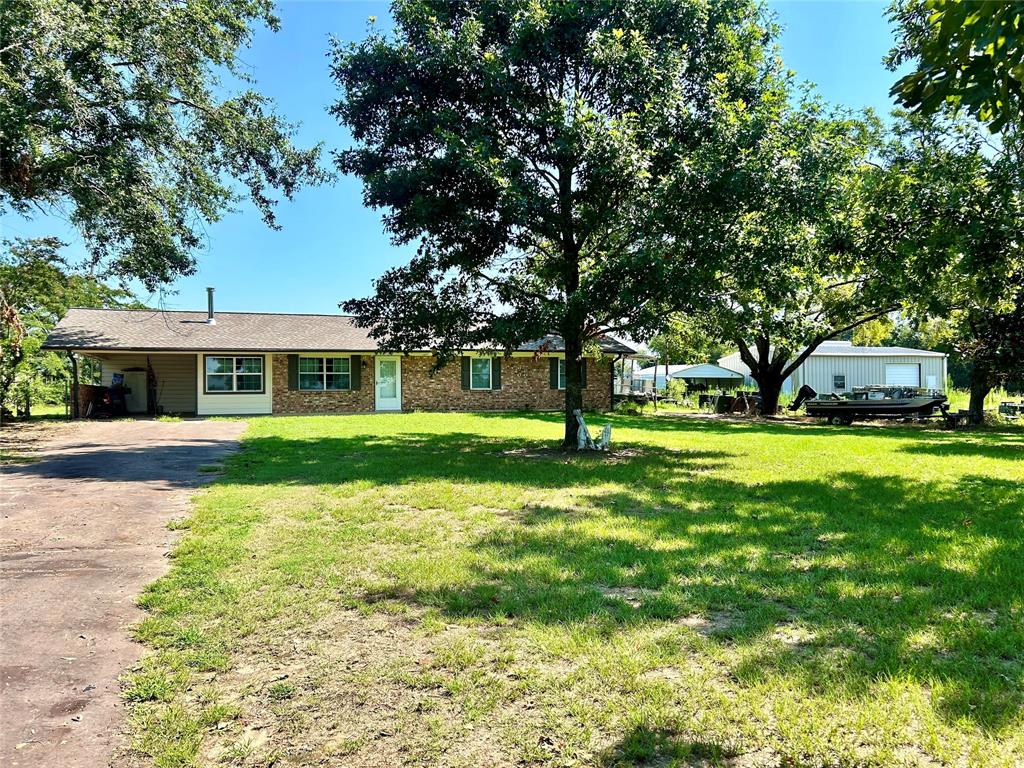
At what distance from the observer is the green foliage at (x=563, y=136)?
9.81m

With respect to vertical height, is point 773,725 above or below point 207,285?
below

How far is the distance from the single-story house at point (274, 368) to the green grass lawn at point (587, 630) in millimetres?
13778

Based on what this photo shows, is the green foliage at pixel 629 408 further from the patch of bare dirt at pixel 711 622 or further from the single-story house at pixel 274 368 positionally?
the patch of bare dirt at pixel 711 622

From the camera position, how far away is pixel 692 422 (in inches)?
794

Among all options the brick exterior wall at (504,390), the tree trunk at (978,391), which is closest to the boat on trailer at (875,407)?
the tree trunk at (978,391)

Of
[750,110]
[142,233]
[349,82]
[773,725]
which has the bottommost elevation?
[773,725]

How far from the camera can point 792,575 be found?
448 cm

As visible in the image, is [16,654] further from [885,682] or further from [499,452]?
[499,452]

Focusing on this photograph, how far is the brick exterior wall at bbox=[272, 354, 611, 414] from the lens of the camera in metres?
21.8

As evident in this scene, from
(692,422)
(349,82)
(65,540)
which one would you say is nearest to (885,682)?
(65,540)

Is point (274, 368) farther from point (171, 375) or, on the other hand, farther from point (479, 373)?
point (479, 373)

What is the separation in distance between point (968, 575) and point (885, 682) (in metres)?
2.20

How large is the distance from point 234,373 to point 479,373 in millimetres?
8812

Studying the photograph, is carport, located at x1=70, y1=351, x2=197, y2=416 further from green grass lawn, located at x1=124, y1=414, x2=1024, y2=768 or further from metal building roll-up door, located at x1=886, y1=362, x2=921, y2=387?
metal building roll-up door, located at x1=886, y1=362, x2=921, y2=387
